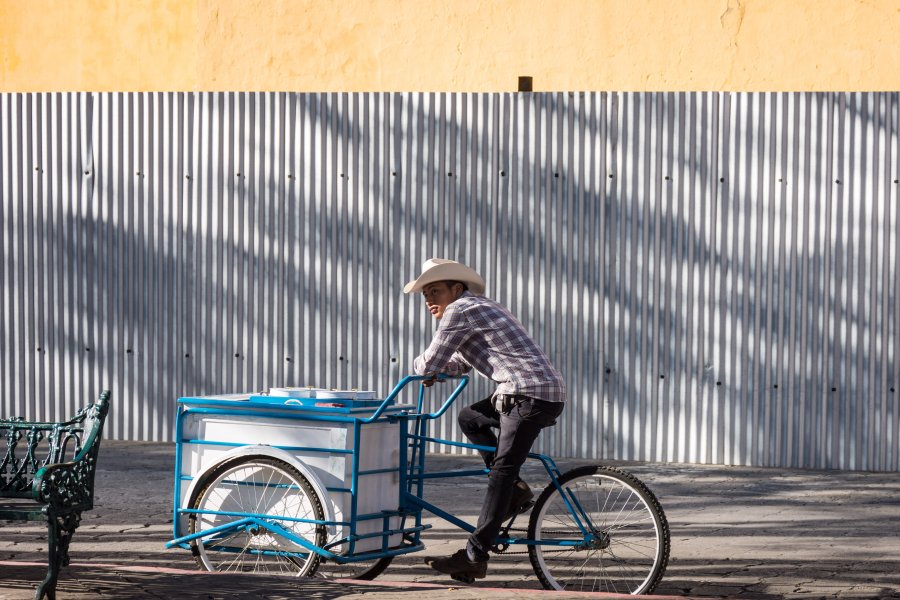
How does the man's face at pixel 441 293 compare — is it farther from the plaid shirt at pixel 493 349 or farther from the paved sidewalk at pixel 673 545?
the paved sidewalk at pixel 673 545

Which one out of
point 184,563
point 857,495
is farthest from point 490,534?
point 857,495

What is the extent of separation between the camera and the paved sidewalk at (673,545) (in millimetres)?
6109

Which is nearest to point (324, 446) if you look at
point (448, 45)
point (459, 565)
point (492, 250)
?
point (459, 565)

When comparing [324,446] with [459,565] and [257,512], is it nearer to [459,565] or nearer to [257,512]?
[257,512]

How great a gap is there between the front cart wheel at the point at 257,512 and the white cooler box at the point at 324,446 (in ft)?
0.28

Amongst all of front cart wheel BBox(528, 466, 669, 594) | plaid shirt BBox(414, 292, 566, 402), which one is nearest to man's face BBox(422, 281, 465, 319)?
plaid shirt BBox(414, 292, 566, 402)

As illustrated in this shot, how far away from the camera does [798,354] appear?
12.0 m

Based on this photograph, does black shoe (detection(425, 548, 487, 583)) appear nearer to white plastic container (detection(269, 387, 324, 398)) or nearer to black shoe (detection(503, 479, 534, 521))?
black shoe (detection(503, 479, 534, 521))

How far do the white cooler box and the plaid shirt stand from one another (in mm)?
452

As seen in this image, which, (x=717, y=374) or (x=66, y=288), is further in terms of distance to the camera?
(x=66, y=288)

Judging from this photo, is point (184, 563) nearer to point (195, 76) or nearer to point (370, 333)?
point (370, 333)

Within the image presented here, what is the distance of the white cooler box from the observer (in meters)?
6.57

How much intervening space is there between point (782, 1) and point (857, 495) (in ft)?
21.9

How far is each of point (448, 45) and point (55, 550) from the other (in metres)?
11.3
